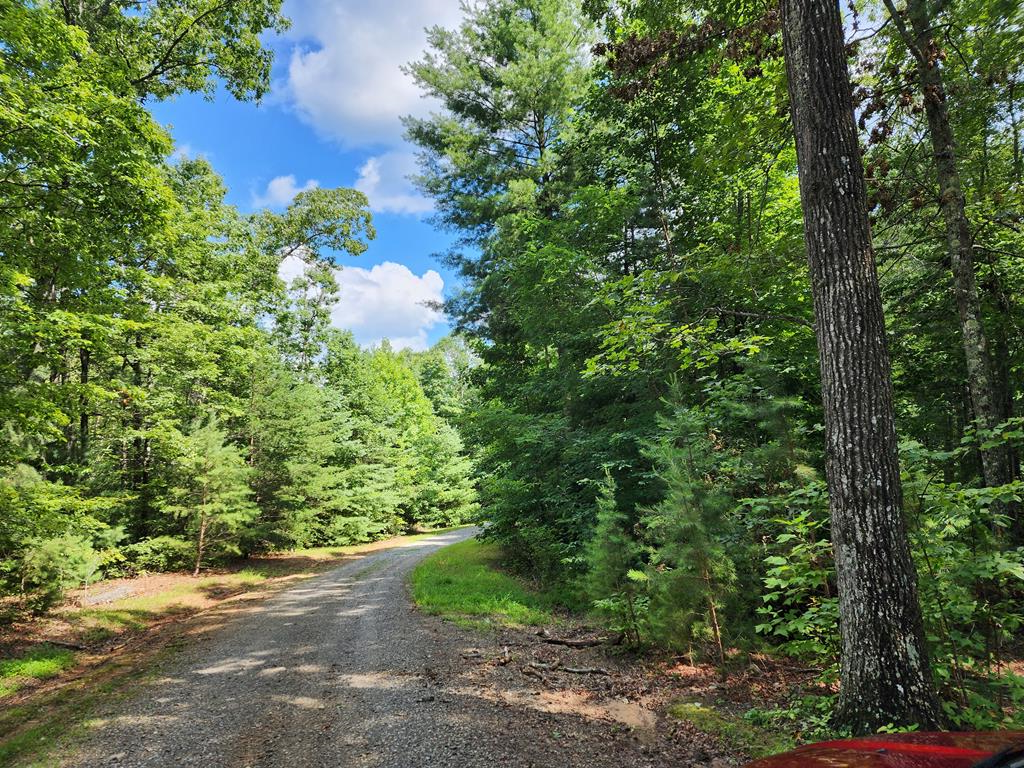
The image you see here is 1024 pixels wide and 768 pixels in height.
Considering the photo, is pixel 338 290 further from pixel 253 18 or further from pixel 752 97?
pixel 752 97

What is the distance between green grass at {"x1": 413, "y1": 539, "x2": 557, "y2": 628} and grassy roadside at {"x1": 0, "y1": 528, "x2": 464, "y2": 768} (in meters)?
4.55

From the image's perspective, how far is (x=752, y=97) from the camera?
7008 millimetres

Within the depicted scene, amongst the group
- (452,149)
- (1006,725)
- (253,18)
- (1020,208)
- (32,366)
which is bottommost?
(1006,725)

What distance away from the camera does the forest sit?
3777 millimetres

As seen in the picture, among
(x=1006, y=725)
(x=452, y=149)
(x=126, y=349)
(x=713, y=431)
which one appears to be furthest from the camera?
(x=452, y=149)

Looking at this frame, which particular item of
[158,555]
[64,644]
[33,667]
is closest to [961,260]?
[33,667]

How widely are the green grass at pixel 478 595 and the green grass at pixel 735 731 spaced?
14.3ft

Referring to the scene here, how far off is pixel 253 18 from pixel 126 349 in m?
9.85

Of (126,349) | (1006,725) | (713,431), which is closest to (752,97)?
(713,431)

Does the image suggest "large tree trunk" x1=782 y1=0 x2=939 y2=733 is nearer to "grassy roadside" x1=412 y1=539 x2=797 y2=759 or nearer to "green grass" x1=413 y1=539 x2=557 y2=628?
"grassy roadside" x1=412 y1=539 x2=797 y2=759

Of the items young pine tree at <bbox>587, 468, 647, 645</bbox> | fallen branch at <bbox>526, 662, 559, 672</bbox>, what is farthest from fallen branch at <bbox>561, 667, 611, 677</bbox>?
young pine tree at <bbox>587, 468, 647, 645</bbox>

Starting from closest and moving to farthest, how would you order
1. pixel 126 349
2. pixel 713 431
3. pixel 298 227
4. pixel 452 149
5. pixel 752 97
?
pixel 752 97
pixel 713 431
pixel 126 349
pixel 452 149
pixel 298 227

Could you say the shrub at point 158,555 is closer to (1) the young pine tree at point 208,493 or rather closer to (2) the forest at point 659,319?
(2) the forest at point 659,319

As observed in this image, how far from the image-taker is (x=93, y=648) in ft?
29.8
